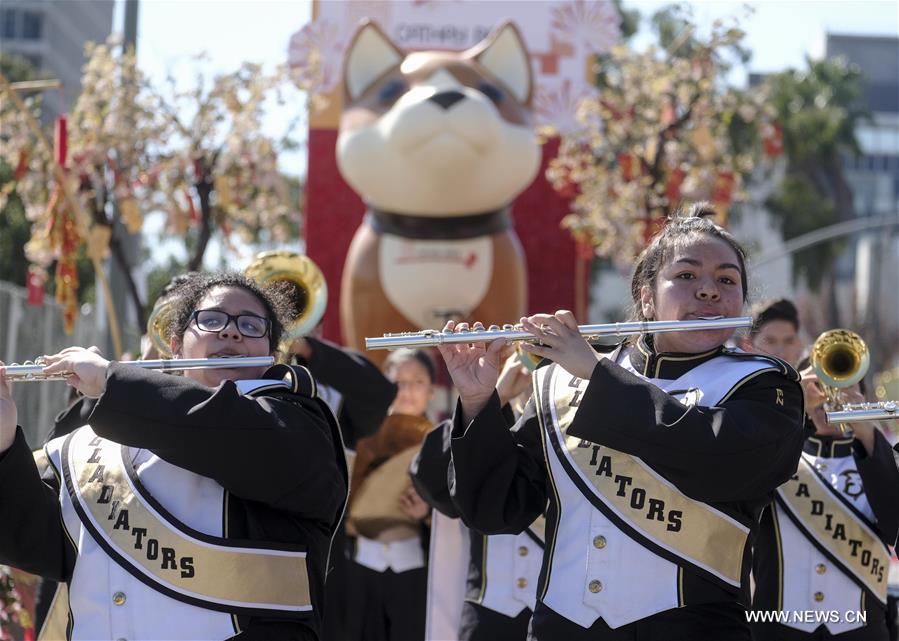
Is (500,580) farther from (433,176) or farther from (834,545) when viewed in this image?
(433,176)

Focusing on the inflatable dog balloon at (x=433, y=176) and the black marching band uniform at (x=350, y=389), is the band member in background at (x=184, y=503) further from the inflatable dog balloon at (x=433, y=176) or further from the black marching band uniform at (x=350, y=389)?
the inflatable dog balloon at (x=433, y=176)

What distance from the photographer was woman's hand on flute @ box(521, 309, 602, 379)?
3.17 meters

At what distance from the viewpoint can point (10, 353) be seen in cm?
887

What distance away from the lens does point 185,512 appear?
3172mm

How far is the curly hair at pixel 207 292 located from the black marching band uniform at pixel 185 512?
0.27 metres

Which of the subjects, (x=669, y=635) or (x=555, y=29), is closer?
(x=669, y=635)

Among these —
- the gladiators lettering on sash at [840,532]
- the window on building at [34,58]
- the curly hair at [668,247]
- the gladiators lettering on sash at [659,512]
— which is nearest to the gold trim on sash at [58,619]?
the gladiators lettering on sash at [659,512]

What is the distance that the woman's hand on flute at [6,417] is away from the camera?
325 centimetres

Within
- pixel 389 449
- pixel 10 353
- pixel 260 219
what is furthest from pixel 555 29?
pixel 389 449

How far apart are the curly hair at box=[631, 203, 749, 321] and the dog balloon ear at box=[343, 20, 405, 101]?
317 inches

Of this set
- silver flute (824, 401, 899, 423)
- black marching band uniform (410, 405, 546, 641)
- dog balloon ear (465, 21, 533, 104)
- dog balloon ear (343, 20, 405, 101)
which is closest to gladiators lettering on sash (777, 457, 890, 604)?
silver flute (824, 401, 899, 423)

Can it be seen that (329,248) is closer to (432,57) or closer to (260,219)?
(260,219)

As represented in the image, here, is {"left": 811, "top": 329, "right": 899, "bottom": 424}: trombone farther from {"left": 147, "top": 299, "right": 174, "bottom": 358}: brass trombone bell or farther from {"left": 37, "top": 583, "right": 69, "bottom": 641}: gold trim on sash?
{"left": 37, "top": 583, "right": 69, "bottom": 641}: gold trim on sash

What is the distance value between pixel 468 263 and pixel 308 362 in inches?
228
